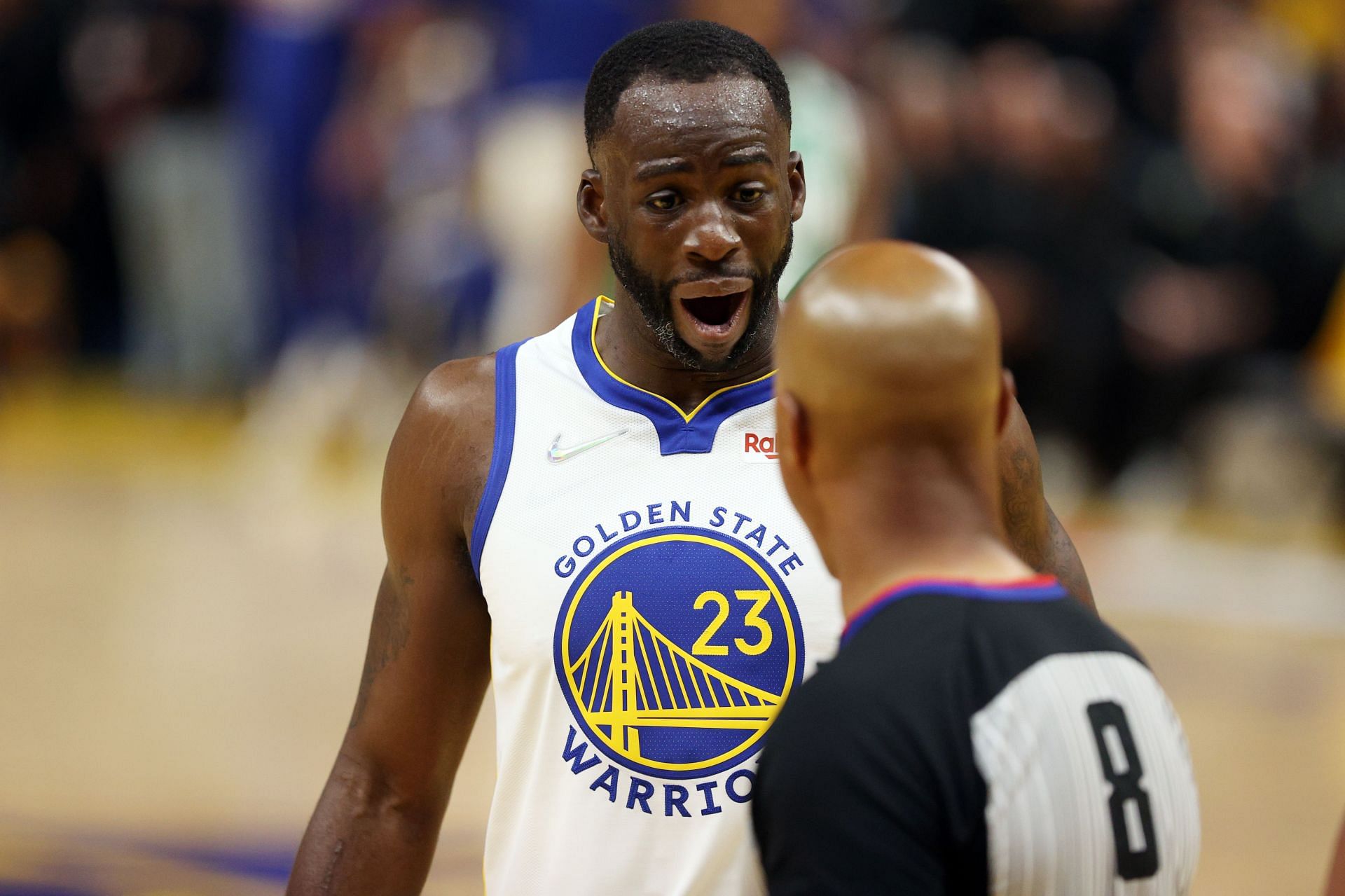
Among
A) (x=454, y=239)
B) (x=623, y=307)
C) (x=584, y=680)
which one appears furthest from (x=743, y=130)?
(x=454, y=239)

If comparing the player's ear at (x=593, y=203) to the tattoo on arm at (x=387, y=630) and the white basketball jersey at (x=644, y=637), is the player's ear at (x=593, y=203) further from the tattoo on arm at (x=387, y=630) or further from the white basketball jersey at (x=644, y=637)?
the tattoo on arm at (x=387, y=630)

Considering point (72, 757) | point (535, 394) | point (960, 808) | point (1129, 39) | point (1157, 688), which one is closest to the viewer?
point (960, 808)

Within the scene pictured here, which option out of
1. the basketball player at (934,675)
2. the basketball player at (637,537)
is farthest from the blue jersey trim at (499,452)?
the basketball player at (934,675)

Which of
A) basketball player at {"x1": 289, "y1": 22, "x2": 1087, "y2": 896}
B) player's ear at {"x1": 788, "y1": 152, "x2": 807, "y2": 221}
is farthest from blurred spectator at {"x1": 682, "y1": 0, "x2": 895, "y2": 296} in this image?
basketball player at {"x1": 289, "y1": 22, "x2": 1087, "y2": 896}

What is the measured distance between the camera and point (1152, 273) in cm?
976

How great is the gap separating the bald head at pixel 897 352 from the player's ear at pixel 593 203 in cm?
90

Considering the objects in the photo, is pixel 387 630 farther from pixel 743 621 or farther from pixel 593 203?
pixel 593 203

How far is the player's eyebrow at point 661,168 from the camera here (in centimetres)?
253

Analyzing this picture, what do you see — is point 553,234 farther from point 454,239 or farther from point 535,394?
point 535,394

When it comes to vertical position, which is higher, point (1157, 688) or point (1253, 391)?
point (1253, 391)

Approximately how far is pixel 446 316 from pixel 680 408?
8.31m

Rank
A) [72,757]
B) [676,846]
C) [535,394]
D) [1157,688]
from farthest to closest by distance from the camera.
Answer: [72,757], [535,394], [676,846], [1157,688]

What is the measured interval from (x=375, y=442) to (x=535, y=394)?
27.8 feet

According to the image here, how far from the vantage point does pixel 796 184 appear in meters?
2.73
